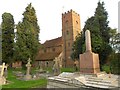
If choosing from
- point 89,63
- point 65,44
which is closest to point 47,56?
point 65,44

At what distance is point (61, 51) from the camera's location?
4369 centimetres

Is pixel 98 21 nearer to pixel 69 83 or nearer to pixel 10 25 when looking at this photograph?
pixel 69 83

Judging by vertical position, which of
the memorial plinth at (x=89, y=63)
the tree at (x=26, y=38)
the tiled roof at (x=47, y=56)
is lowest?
the memorial plinth at (x=89, y=63)

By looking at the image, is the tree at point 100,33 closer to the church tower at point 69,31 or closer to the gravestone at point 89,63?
the gravestone at point 89,63

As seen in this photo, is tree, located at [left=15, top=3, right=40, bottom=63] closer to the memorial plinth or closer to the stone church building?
the stone church building

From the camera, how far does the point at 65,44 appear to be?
1742 inches

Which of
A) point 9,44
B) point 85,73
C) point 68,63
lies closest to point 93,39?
point 85,73

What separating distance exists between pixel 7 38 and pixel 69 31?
61.4ft

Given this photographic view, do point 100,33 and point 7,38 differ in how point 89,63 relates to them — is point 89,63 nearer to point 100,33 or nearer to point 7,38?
point 100,33

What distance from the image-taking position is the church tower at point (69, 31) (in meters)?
42.7

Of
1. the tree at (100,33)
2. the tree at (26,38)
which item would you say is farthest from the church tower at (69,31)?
the tree at (100,33)

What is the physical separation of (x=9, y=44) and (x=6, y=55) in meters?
2.18

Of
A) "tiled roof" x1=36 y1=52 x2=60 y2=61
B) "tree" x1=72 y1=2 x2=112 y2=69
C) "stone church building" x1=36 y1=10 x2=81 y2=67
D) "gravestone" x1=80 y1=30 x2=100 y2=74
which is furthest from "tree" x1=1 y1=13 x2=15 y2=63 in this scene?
"gravestone" x1=80 y1=30 x2=100 y2=74

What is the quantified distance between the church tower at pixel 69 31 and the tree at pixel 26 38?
48.0 ft
